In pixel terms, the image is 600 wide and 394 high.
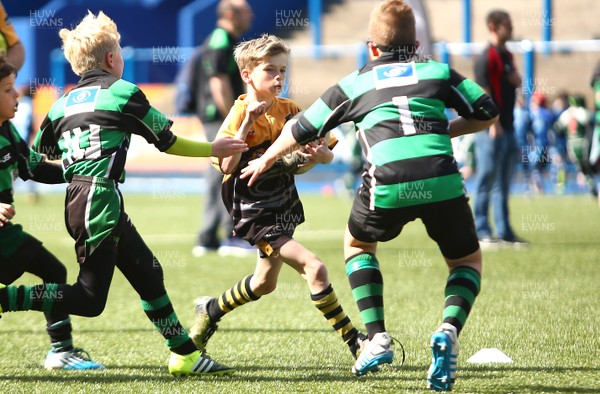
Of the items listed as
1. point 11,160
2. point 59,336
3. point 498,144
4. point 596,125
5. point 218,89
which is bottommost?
point 498,144

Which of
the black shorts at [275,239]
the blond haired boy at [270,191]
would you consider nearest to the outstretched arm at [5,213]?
the blond haired boy at [270,191]

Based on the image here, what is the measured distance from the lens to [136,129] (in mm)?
4449

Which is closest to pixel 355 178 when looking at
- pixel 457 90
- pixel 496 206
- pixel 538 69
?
pixel 538 69

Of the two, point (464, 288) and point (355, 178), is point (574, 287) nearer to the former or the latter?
point (464, 288)

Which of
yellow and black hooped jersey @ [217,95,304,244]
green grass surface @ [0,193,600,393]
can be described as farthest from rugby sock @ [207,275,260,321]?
yellow and black hooped jersey @ [217,95,304,244]

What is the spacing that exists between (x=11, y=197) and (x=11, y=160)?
0.60 feet

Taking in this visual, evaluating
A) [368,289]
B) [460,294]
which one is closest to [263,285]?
[368,289]

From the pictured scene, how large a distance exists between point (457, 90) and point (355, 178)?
48.7 feet

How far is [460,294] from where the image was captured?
14.3 ft

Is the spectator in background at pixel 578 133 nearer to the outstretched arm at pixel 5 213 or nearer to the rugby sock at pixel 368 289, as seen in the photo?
the rugby sock at pixel 368 289

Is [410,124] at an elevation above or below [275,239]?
above

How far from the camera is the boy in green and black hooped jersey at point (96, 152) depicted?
4.40 metres

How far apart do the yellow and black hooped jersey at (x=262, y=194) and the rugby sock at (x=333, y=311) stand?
1.15ft

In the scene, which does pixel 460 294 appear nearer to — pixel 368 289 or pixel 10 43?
pixel 368 289
